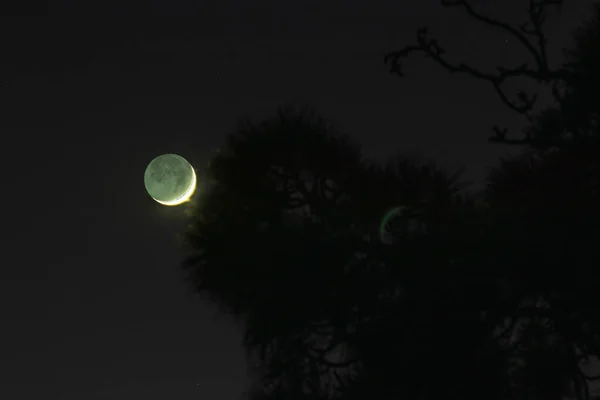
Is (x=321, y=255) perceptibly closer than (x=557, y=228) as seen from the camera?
No

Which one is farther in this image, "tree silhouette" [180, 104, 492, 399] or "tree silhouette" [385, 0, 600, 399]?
"tree silhouette" [180, 104, 492, 399]

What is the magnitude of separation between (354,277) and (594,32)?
4.98 m

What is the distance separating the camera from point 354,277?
44.9 ft

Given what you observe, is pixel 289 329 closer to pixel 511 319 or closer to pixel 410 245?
pixel 410 245

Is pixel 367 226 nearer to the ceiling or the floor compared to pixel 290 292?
nearer to the ceiling

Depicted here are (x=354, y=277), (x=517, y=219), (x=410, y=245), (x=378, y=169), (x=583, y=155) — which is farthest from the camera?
(x=378, y=169)

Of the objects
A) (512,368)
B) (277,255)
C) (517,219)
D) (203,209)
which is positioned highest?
(203,209)

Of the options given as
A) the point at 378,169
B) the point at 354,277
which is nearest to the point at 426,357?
the point at 354,277

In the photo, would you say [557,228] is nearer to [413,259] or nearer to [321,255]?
[413,259]

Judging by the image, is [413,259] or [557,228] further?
[413,259]

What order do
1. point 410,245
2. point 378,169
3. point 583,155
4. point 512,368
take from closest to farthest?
point 583,155
point 512,368
point 410,245
point 378,169

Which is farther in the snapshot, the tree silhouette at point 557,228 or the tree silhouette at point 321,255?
the tree silhouette at point 321,255

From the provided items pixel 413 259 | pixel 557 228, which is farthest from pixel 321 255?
pixel 557 228

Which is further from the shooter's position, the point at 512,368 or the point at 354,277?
the point at 354,277
